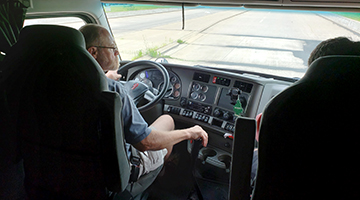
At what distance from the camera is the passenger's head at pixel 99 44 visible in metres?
1.45

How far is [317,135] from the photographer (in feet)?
2.76

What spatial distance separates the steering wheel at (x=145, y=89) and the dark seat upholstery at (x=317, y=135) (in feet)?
4.83

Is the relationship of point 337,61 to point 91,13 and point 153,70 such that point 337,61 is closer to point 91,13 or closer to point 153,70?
point 153,70

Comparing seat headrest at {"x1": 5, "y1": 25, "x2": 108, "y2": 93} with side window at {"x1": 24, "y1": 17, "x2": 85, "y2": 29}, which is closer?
seat headrest at {"x1": 5, "y1": 25, "x2": 108, "y2": 93}

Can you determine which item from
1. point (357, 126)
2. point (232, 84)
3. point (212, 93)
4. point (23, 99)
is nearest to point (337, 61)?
point (357, 126)

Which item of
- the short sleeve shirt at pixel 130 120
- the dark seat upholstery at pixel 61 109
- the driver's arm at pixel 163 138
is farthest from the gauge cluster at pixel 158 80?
the dark seat upholstery at pixel 61 109

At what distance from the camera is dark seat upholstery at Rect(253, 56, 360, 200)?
800 millimetres

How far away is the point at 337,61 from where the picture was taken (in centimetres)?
82

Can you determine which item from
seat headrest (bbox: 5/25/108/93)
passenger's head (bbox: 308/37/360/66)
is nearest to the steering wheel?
seat headrest (bbox: 5/25/108/93)

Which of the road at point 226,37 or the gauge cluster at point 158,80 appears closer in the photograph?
the road at point 226,37

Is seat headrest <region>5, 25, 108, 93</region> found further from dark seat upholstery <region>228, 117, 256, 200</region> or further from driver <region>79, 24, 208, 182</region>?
dark seat upholstery <region>228, 117, 256, 200</region>

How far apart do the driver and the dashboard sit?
0.63 m

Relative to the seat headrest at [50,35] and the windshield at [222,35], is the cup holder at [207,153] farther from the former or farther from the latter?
the seat headrest at [50,35]

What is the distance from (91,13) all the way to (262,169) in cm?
233
